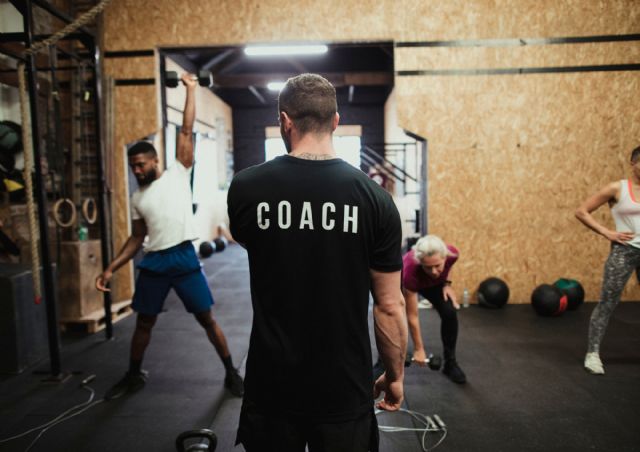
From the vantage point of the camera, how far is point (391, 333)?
1132mm

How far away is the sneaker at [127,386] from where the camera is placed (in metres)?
2.63

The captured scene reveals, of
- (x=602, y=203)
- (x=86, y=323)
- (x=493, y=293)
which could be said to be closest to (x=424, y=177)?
(x=493, y=293)

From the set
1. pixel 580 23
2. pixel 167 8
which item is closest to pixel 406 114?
pixel 580 23

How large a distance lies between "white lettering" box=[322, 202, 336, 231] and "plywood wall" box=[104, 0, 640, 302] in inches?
143

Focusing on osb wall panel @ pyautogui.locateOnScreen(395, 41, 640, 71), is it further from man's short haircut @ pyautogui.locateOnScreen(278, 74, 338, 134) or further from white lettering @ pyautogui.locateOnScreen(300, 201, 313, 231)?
white lettering @ pyautogui.locateOnScreen(300, 201, 313, 231)

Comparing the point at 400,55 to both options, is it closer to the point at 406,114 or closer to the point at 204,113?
the point at 406,114

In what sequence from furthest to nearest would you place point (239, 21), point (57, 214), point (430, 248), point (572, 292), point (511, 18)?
point (239, 21), point (511, 18), point (572, 292), point (57, 214), point (430, 248)

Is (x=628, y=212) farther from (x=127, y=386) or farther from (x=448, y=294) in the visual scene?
(x=127, y=386)

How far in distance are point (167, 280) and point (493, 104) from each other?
359cm

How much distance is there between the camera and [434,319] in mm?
4121

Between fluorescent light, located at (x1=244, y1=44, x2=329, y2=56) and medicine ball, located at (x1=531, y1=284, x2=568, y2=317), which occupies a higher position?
fluorescent light, located at (x1=244, y1=44, x2=329, y2=56)

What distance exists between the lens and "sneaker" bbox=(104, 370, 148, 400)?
2.63m

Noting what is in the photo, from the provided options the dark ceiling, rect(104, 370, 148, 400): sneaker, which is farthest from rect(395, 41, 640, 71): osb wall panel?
the dark ceiling

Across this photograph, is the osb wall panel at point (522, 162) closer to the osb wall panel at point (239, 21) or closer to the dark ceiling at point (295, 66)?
the osb wall panel at point (239, 21)
